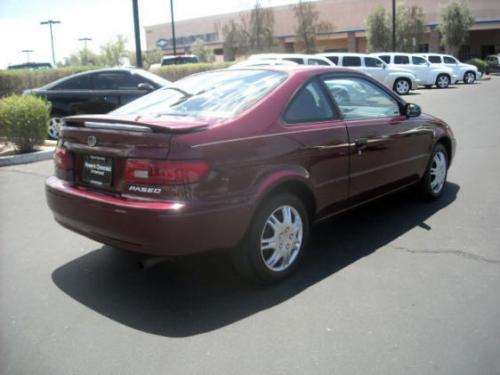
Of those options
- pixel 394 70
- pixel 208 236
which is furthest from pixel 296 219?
pixel 394 70

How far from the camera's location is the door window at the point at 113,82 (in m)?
10.9

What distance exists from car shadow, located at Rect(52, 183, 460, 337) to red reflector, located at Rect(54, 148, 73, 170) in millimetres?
883

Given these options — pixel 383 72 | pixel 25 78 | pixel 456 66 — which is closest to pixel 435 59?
pixel 456 66

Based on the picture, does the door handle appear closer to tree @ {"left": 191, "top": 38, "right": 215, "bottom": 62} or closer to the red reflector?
the red reflector

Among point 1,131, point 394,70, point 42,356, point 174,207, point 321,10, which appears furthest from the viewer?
point 321,10

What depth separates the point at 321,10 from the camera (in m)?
55.7

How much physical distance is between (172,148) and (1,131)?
7401 millimetres

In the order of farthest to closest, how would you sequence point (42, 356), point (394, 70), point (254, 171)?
point (394, 70) → point (254, 171) → point (42, 356)

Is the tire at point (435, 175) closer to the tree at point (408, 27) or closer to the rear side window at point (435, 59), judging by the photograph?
the rear side window at point (435, 59)

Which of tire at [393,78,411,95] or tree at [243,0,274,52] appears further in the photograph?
tree at [243,0,274,52]

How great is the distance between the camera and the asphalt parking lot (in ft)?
9.69

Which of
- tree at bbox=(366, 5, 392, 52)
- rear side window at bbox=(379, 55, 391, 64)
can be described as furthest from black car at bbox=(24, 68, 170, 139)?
tree at bbox=(366, 5, 392, 52)

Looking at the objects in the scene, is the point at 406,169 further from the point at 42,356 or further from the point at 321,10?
the point at 321,10

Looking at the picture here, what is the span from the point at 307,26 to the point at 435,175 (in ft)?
152
